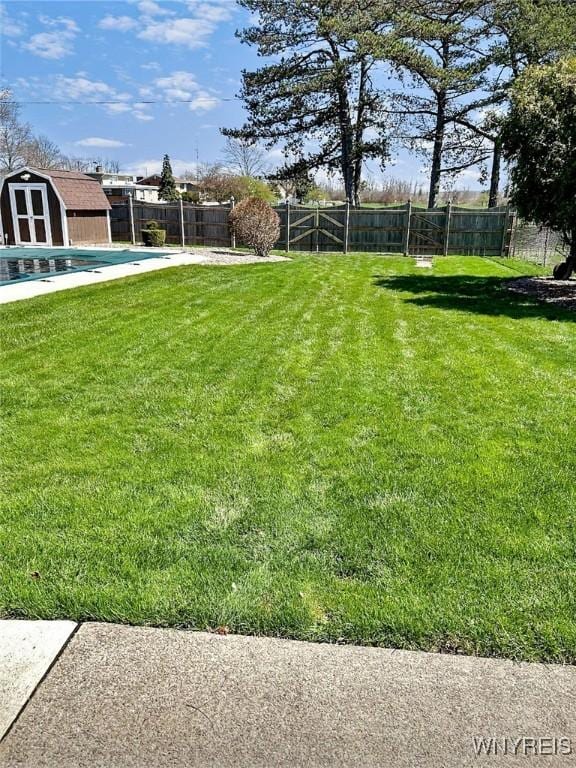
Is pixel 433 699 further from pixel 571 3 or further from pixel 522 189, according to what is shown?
pixel 571 3

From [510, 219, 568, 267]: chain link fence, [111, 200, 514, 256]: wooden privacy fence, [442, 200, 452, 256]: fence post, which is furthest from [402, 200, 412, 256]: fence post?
[510, 219, 568, 267]: chain link fence

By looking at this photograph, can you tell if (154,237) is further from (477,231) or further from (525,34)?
(525,34)

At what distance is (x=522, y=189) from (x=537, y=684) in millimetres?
9506

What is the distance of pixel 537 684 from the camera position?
1.80 meters

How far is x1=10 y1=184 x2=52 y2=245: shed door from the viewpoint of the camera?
16.8m

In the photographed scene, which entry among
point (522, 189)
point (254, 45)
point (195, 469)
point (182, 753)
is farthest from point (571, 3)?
point (182, 753)

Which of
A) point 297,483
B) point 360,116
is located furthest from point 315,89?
point 297,483

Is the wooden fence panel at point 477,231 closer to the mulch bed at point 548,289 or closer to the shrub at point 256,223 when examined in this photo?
the shrub at point 256,223

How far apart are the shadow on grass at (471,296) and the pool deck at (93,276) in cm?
489

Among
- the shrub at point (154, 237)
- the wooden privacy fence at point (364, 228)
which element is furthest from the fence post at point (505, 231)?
the shrub at point (154, 237)

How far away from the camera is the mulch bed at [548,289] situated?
8887 millimetres

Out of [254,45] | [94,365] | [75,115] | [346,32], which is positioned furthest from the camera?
[75,115]

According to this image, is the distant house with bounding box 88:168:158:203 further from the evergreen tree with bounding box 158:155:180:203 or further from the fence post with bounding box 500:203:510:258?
the fence post with bounding box 500:203:510:258

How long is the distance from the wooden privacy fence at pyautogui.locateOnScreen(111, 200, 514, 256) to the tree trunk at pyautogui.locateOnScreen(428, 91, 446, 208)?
6.12 meters
